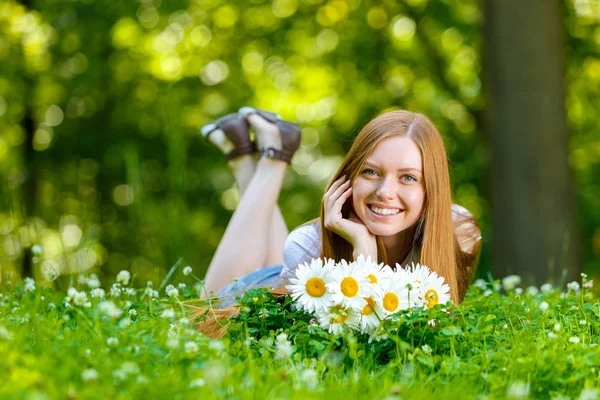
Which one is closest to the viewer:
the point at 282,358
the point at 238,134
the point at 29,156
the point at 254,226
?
the point at 282,358

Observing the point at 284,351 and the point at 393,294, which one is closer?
the point at 284,351

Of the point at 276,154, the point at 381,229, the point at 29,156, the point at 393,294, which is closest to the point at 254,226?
the point at 276,154

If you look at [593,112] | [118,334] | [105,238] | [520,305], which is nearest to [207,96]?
[105,238]

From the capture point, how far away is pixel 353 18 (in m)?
9.89

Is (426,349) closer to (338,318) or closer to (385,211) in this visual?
(338,318)

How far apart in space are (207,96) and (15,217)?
6971 millimetres

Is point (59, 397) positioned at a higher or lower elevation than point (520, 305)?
higher

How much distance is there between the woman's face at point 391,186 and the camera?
322 cm

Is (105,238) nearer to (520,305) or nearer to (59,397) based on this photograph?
(520,305)

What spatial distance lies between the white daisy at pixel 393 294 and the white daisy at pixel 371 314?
0.01 meters

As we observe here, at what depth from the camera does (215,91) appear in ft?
35.8

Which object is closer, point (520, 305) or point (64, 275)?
point (520, 305)

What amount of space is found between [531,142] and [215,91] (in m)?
5.47

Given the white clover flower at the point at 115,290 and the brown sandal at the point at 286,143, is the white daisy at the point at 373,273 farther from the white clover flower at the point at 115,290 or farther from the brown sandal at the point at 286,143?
the brown sandal at the point at 286,143
